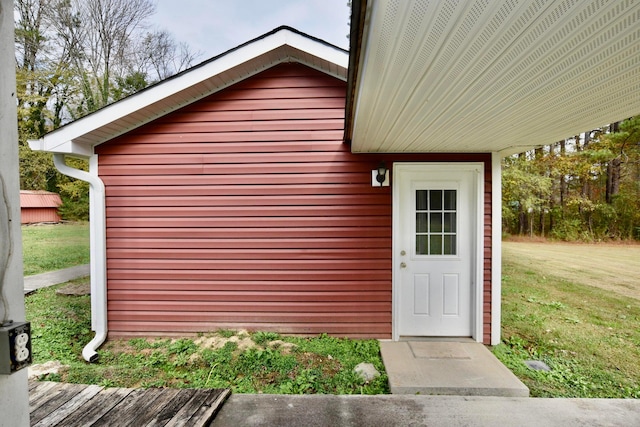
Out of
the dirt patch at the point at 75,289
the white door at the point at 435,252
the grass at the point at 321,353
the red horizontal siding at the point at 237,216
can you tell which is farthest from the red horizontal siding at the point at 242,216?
→ the dirt patch at the point at 75,289

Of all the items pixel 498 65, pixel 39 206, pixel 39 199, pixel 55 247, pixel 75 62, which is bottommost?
pixel 55 247

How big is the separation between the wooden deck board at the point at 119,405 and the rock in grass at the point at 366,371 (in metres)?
1.18

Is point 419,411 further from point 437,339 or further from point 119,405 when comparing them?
point 119,405

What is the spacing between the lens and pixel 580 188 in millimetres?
11695

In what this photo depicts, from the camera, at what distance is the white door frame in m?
3.37

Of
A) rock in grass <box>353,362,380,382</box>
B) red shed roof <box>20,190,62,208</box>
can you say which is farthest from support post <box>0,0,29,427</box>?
red shed roof <box>20,190,62,208</box>

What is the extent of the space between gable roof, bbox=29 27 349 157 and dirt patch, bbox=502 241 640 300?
6.25 m

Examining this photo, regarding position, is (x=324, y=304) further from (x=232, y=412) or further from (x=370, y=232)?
(x=232, y=412)

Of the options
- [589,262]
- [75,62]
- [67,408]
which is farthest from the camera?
[75,62]

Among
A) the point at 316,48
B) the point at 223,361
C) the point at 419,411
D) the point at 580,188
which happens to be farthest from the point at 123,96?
the point at 580,188

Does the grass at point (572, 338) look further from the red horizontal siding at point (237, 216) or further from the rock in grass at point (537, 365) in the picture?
the red horizontal siding at point (237, 216)

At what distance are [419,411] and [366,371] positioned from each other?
657mm

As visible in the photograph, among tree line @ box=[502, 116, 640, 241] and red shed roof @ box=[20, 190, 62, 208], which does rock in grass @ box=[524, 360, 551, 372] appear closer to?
red shed roof @ box=[20, 190, 62, 208]

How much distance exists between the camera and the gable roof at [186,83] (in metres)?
3.10
